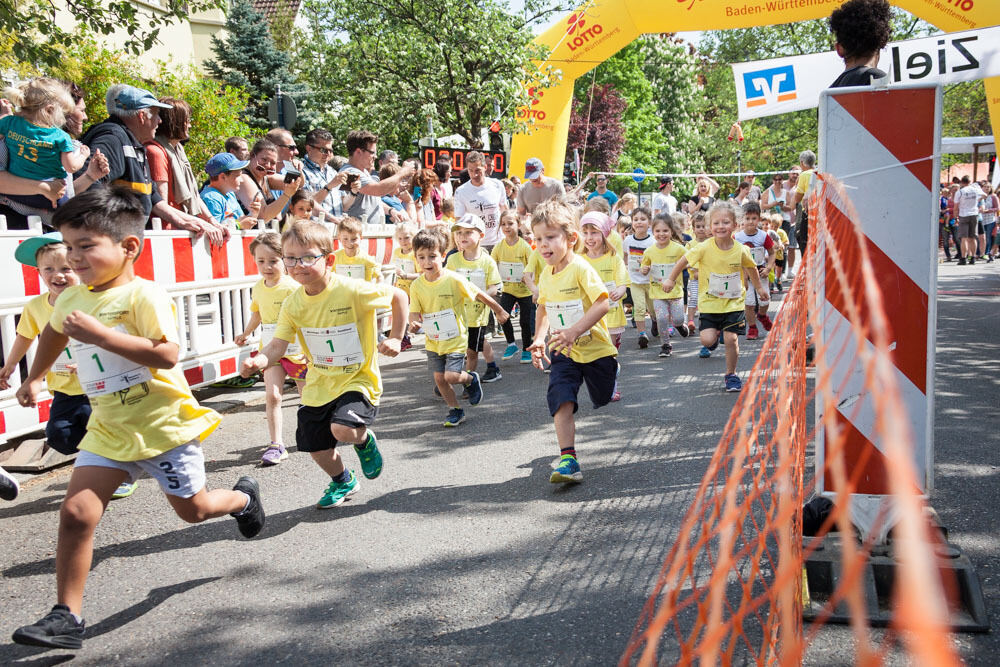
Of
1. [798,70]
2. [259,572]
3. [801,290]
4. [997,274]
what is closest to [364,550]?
[259,572]

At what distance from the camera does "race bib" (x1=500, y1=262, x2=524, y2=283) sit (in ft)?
30.0

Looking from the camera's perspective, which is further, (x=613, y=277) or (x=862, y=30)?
(x=613, y=277)

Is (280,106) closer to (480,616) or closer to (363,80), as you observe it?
(363,80)

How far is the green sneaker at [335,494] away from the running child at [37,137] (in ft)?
9.88

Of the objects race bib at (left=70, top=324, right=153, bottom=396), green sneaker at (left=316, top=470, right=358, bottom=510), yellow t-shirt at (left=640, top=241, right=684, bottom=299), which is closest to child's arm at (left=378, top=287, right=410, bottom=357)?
green sneaker at (left=316, top=470, right=358, bottom=510)

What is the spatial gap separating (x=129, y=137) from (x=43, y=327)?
6.98 ft

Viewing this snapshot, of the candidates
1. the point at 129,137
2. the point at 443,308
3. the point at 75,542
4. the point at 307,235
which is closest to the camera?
the point at 75,542

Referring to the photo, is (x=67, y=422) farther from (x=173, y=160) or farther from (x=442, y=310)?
(x=442, y=310)

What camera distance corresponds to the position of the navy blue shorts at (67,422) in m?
4.31

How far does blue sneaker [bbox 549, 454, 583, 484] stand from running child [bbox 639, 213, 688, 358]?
187 inches

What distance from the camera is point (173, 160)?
655 centimetres

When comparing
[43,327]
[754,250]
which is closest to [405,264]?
[754,250]

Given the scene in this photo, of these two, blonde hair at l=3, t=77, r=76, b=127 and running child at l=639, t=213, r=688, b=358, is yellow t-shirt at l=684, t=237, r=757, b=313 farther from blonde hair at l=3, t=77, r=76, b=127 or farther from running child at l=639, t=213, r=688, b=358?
blonde hair at l=3, t=77, r=76, b=127

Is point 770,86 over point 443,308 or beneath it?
over
